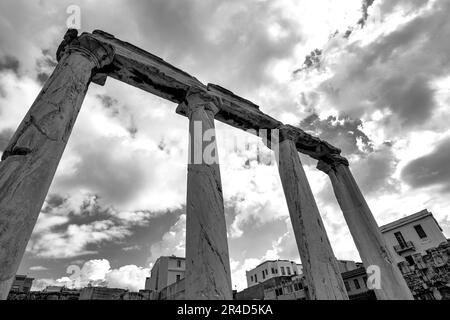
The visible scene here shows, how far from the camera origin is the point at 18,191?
3947 millimetres

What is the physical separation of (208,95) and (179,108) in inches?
51.4

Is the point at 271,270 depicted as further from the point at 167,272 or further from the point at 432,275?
the point at 432,275

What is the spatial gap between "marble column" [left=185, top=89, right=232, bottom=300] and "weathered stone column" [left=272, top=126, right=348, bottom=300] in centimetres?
312

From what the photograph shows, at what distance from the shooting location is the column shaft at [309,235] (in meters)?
6.61

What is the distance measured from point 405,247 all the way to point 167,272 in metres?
47.2

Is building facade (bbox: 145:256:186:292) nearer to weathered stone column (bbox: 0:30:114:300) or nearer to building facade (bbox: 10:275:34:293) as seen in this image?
building facade (bbox: 10:275:34:293)

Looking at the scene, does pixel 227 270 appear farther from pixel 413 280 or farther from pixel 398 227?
pixel 398 227

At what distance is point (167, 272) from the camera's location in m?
55.0

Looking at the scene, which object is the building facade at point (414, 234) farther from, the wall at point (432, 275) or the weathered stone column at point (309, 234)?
the weathered stone column at point (309, 234)

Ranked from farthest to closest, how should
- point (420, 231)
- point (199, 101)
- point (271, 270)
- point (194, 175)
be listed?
point (271, 270) → point (420, 231) → point (199, 101) → point (194, 175)

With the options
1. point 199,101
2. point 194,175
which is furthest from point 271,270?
point 194,175

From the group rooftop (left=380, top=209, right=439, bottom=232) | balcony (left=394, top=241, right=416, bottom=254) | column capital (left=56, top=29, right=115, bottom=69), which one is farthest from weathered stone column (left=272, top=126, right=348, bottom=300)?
rooftop (left=380, top=209, right=439, bottom=232)

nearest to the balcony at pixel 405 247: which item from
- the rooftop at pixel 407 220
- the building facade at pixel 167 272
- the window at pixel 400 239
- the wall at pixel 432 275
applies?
the window at pixel 400 239
